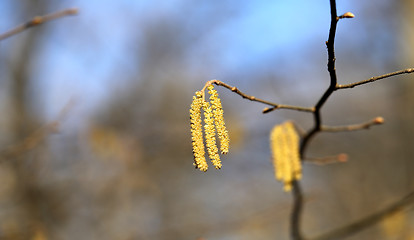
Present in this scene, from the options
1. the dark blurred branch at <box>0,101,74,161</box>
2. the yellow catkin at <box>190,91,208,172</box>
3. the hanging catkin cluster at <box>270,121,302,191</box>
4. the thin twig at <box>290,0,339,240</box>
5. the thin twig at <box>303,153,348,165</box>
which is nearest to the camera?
the thin twig at <box>290,0,339,240</box>

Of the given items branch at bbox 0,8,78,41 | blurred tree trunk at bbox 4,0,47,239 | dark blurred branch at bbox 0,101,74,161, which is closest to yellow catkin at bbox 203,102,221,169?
branch at bbox 0,8,78,41

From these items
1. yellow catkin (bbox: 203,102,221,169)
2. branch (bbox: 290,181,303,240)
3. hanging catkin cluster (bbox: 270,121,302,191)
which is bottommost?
branch (bbox: 290,181,303,240)

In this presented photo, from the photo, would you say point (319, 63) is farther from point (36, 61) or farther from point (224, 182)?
point (36, 61)

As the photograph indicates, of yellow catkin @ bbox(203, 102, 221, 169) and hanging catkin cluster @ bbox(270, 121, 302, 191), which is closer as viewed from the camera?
yellow catkin @ bbox(203, 102, 221, 169)

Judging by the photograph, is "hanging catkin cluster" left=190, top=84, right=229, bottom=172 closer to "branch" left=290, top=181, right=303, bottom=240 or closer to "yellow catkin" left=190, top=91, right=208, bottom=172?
"yellow catkin" left=190, top=91, right=208, bottom=172

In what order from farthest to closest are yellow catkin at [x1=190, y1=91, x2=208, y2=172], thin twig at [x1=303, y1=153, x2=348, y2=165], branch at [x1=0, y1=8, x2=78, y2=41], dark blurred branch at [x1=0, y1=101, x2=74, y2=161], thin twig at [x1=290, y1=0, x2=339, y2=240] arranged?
1. dark blurred branch at [x1=0, y1=101, x2=74, y2=161]
2. thin twig at [x1=303, y1=153, x2=348, y2=165]
3. branch at [x1=0, y1=8, x2=78, y2=41]
4. yellow catkin at [x1=190, y1=91, x2=208, y2=172]
5. thin twig at [x1=290, y1=0, x2=339, y2=240]

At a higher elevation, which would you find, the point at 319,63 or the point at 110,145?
the point at 319,63

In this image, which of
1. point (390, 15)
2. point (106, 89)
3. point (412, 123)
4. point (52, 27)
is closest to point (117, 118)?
point (106, 89)

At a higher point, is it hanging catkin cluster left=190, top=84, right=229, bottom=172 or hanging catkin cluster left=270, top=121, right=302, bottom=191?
hanging catkin cluster left=190, top=84, right=229, bottom=172

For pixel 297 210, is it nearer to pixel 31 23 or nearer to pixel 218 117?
pixel 218 117
